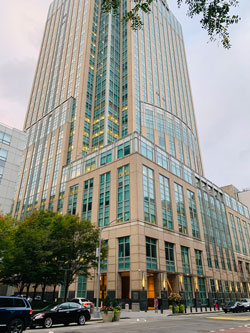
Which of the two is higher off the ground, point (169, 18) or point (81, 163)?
point (169, 18)

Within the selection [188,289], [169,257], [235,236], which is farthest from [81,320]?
[235,236]

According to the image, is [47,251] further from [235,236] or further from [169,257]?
[235,236]

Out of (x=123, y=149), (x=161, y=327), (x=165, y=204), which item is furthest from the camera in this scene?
(x=123, y=149)

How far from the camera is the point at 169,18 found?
4358 inches

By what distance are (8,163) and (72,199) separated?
17.8 metres

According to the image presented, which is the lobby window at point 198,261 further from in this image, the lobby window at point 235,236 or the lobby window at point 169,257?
the lobby window at point 235,236

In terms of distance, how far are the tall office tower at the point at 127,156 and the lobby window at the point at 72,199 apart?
9.0 inches

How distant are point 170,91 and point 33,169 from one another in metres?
52.7

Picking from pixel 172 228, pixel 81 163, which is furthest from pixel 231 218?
pixel 81 163

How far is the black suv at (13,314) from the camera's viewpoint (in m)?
12.2

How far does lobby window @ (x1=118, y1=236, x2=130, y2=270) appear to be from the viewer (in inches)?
1492

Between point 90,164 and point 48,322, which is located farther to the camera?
point 90,164

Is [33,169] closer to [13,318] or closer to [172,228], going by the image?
[172,228]

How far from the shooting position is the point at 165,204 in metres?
46.5
